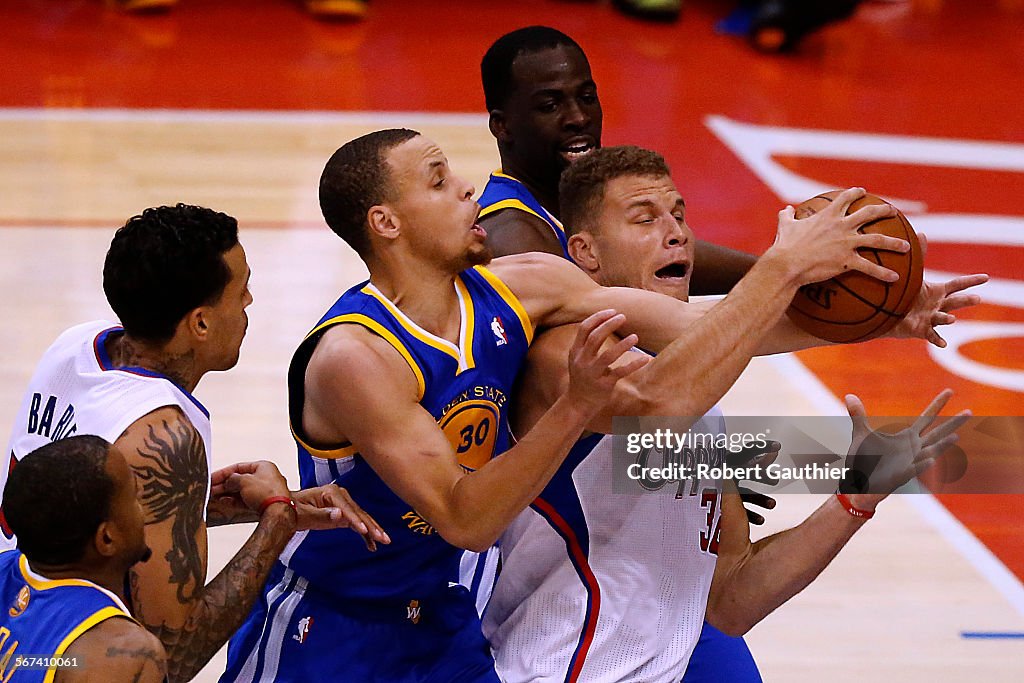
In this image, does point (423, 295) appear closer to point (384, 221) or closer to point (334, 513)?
point (384, 221)

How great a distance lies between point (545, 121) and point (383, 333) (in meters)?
1.66

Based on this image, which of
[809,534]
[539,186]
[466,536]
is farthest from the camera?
[539,186]

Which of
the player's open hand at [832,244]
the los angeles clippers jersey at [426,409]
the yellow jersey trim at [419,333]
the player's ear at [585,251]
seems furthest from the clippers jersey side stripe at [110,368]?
the player's open hand at [832,244]

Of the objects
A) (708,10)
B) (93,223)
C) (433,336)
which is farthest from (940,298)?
(708,10)

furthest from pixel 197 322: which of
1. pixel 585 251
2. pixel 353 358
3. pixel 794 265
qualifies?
pixel 794 265

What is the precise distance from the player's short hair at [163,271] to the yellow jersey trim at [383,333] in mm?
266

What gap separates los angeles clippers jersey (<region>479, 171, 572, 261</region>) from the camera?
4.54m

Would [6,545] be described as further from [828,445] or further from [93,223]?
[93,223]

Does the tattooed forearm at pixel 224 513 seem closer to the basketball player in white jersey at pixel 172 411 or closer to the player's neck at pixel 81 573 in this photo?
the basketball player in white jersey at pixel 172 411

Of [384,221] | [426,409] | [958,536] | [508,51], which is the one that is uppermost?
[384,221]

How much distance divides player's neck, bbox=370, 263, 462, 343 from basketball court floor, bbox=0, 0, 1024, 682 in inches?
32.0

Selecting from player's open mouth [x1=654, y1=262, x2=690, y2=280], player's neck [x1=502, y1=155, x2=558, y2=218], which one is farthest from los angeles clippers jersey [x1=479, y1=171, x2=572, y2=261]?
player's open mouth [x1=654, y1=262, x2=690, y2=280]

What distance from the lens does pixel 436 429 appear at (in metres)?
3.20

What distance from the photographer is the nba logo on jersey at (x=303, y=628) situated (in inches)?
139
